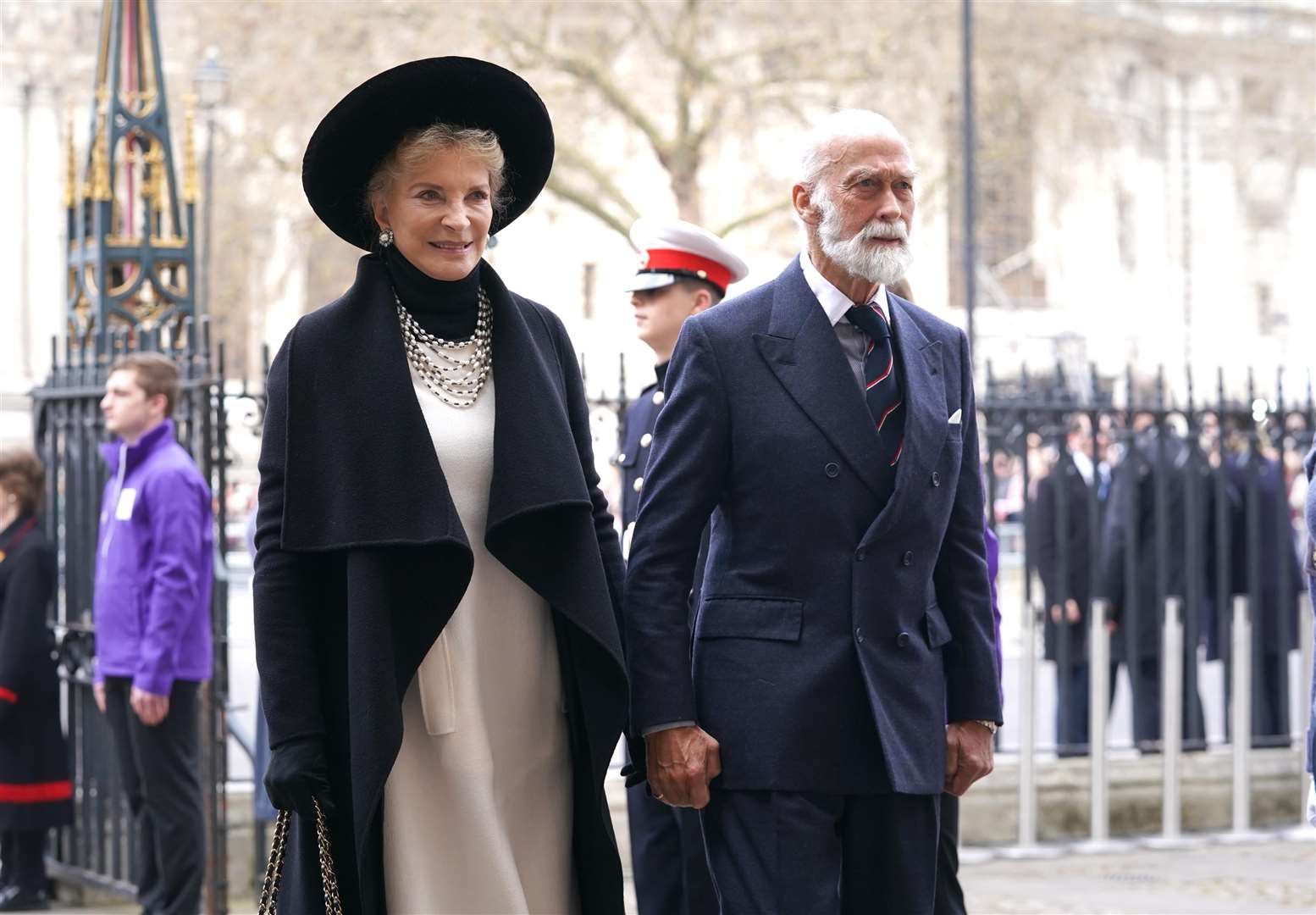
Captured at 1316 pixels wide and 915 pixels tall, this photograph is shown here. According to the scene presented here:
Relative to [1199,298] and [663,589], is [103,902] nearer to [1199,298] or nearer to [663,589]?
[663,589]

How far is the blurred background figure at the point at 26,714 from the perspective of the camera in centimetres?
802

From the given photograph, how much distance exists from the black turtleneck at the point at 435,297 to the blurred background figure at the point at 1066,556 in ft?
17.8

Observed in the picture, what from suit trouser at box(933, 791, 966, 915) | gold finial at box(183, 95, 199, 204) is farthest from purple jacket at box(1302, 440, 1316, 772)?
gold finial at box(183, 95, 199, 204)

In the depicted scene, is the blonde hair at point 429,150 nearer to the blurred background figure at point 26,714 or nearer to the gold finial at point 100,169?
the gold finial at point 100,169

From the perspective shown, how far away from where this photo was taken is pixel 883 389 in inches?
162

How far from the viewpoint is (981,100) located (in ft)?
84.1

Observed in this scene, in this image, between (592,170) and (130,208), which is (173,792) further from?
(592,170)

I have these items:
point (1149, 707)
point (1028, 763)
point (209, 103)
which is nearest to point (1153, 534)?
point (1149, 707)

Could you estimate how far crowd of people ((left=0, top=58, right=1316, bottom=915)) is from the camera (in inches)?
145

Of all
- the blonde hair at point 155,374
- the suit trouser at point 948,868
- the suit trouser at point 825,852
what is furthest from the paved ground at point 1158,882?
the suit trouser at point 825,852

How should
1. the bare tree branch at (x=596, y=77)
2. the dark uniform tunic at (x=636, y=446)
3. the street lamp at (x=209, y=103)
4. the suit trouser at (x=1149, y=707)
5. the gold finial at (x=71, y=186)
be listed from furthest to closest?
the bare tree branch at (x=596, y=77) → the street lamp at (x=209, y=103) → the suit trouser at (x=1149, y=707) → the gold finial at (x=71, y=186) → the dark uniform tunic at (x=636, y=446)

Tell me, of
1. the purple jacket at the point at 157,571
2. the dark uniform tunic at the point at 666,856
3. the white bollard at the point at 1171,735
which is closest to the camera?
the dark uniform tunic at the point at 666,856

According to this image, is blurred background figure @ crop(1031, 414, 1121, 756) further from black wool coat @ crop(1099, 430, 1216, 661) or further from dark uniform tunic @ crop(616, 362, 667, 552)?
dark uniform tunic @ crop(616, 362, 667, 552)

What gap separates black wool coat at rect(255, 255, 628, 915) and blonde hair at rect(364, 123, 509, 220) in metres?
0.16
